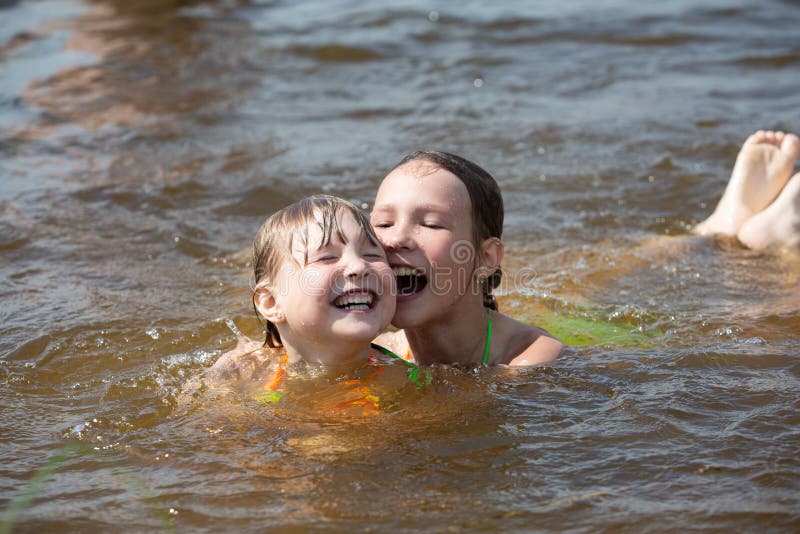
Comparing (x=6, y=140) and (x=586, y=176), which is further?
(x=6, y=140)

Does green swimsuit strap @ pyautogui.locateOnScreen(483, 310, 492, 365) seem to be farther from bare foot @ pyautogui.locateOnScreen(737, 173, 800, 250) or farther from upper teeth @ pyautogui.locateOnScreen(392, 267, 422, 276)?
bare foot @ pyautogui.locateOnScreen(737, 173, 800, 250)

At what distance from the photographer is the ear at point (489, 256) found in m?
4.23

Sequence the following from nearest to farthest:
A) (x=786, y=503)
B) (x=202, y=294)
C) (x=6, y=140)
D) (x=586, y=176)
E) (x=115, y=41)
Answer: (x=786, y=503) < (x=202, y=294) < (x=586, y=176) < (x=6, y=140) < (x=115, y=41)

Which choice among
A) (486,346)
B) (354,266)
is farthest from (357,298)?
(486,346)

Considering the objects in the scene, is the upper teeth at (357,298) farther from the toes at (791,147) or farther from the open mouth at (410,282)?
the toes at (791,147)

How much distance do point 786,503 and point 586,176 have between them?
4520 mm

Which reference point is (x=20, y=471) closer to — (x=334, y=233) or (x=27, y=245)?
(x=334, y=233)

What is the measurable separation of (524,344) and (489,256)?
18.5 inches

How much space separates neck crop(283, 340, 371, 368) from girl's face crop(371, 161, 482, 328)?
8.1 inches

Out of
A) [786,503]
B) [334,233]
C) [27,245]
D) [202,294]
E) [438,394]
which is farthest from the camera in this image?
Answer: [27,245]

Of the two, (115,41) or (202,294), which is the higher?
(115,41)

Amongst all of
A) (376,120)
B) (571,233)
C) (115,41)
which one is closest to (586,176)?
(571,233)

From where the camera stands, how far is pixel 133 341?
4.81 meters

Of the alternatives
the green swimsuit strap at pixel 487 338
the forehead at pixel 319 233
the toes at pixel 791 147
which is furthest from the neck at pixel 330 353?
the toes at pixel 791 147
